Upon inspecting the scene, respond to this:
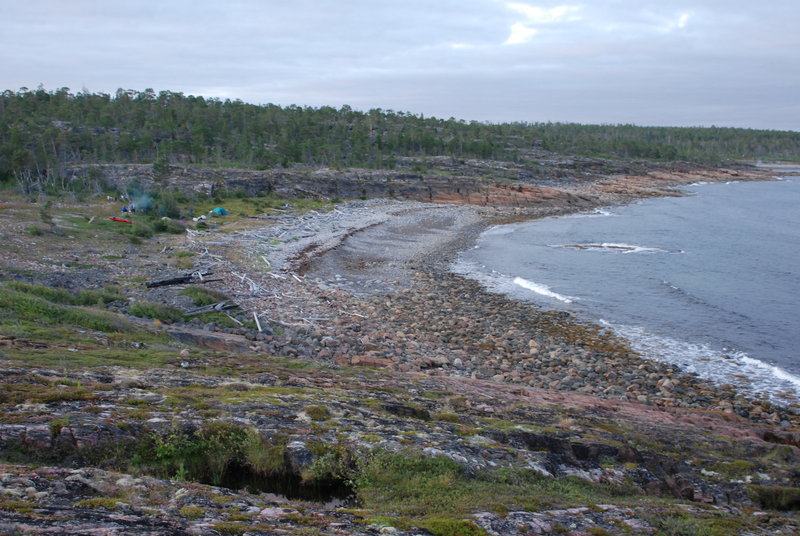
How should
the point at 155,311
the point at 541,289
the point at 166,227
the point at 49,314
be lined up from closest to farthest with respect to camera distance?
the point at 49,314 < the point at 155,311 < the point at 541,289 < the point at 166,227

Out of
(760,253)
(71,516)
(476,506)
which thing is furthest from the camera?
(760,253)

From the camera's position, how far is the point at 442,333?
21.0 meters

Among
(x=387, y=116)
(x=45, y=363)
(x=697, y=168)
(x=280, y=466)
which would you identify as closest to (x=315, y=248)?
(x=45, y=363)

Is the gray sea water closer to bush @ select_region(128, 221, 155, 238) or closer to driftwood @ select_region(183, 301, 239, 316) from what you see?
driftwood @ select_region(183, 301, 239, 316)

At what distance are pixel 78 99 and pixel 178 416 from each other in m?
98.2

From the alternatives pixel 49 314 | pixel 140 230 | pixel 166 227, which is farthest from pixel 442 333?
pixel 166 227

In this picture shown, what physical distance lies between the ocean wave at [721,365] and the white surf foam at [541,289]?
521 cm

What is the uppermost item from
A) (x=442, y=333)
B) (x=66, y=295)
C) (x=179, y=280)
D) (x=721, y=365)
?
(x=66, y=295)

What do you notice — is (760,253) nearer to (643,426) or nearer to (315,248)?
(315,248)

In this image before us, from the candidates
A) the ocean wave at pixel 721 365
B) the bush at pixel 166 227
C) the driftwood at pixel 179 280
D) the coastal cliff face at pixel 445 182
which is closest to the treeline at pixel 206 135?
the coastal cliff face at pixel 445 182

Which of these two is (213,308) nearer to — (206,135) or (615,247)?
(615,247)

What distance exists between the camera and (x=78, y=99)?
88.2 meters

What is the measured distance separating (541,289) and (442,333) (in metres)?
Result: 10.8

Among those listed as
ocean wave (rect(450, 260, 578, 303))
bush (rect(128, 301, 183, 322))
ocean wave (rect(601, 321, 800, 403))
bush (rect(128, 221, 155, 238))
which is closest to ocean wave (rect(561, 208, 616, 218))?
ocean wave (rect(450, 260, 578, 303))
